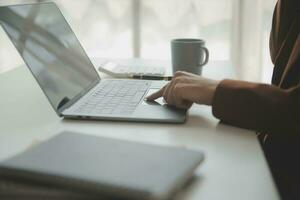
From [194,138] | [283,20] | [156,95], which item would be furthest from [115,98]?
[283,20]

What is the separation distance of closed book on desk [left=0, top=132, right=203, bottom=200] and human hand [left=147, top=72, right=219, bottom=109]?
0.26 metres

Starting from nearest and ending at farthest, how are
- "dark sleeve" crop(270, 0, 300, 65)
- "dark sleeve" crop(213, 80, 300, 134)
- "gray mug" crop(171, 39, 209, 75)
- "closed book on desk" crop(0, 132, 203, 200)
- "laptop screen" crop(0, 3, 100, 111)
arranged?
"closed book on desk" crop(0, 132, 203, 200), "dark sleeve" crop(213, 80, 300, 134), "laptop screen" crop(0, 3, 100, 111), "dark sleeve" crop(270, 0, 300, 65), "gray mug" crop(171, 39, 209, 75)

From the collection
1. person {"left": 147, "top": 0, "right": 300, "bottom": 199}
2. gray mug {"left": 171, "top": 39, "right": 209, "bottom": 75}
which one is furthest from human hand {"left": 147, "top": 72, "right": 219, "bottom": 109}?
gray mug {"left": 171, "top": 39, "right": 209, "bottom": 75}

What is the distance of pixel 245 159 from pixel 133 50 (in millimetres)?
1615

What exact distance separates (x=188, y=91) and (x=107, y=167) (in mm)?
372

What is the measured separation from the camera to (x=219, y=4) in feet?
6.86

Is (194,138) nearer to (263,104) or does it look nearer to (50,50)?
(263,104)

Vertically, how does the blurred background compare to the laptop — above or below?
below

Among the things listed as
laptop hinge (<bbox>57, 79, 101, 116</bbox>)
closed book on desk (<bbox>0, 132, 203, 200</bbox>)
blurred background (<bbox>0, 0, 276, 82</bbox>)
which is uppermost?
closed book on desk (<bbox>0, 132, 203, 200</bbox>)

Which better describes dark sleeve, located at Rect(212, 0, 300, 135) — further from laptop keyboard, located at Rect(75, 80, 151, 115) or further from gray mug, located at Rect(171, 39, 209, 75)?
gray mug, located at Rect(171, 39, 209, 75)

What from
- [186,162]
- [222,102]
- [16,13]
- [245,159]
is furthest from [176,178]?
[16,13]

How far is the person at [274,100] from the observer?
75 cm

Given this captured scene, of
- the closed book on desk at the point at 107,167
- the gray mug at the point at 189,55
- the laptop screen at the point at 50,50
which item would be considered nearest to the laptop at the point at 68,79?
the laptop screen at the point at 50,50

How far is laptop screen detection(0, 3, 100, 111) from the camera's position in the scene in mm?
855
